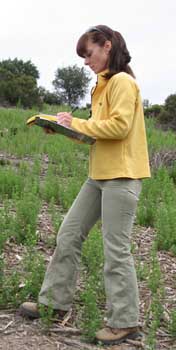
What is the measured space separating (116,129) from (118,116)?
75 mm

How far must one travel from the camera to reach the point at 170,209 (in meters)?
7.09

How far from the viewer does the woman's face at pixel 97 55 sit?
415 cm

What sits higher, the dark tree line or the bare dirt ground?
the dark tree line

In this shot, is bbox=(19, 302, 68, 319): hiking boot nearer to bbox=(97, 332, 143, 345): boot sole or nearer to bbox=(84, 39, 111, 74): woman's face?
bbox=(97, 332, 143, 345): boot sole

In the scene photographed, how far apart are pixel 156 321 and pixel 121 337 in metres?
0.32

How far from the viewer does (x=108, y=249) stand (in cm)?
414

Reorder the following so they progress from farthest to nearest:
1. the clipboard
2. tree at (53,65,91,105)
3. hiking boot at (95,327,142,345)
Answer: tree at (53,65,91,105)
hiking boot at (95,327,142,345)
the clipboard

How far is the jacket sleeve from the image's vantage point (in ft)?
12.9

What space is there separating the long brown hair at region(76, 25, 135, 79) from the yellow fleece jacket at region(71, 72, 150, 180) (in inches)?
3.5

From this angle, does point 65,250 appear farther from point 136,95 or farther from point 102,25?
point 102,25

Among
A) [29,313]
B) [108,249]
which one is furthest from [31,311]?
[108,249]

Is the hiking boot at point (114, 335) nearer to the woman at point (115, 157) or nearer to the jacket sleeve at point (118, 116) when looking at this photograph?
the woman at point (115, 157)

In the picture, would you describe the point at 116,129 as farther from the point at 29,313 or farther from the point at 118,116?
the point at 29,313

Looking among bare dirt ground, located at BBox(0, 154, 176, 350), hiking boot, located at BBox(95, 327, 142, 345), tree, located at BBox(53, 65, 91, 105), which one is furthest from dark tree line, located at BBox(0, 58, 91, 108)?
hiking boot, located at BBox(95, 327, 142, 345)
